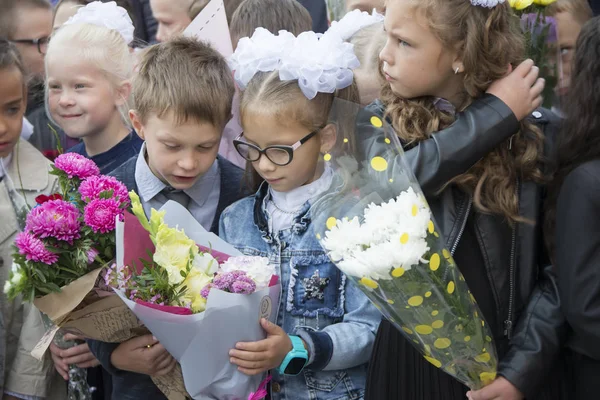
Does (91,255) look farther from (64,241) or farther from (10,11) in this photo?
(10,11)

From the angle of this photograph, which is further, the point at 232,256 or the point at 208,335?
the point at 232,256

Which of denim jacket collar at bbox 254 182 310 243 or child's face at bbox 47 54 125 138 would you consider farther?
child's face at bbox 47 54 125 138

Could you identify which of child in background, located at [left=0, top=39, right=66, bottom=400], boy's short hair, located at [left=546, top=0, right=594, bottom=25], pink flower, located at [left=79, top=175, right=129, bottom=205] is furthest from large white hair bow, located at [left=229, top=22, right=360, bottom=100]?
boy's short hair, located at [left=546, top=0, right=594, bottom=25]

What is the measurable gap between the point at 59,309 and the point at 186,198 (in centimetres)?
75

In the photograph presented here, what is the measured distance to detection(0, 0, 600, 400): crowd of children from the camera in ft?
8.46

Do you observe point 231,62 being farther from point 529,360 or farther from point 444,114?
point 529,360

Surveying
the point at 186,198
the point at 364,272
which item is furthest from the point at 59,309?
the point at 364,272

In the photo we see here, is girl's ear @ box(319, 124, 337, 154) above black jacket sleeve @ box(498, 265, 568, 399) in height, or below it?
above

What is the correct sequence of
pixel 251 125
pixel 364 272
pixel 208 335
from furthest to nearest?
pixel 251 125
pixel 208 335
pixel 364 272

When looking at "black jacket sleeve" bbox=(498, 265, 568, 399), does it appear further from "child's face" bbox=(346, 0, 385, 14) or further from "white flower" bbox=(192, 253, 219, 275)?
"child's face" bbox=(346, 0, 385, 14)

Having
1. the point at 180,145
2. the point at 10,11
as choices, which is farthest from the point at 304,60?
the point at 10,11

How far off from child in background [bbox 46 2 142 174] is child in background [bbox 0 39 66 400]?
0.29 meters

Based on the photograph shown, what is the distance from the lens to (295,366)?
8.84 ft

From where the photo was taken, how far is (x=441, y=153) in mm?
2557
